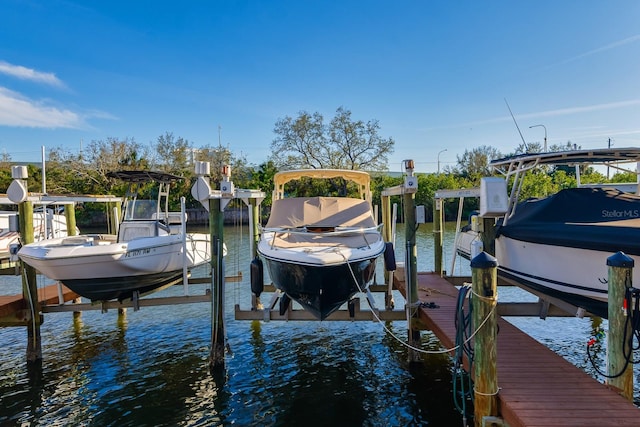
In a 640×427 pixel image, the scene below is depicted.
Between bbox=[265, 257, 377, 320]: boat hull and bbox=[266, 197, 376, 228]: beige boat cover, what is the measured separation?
1239mm

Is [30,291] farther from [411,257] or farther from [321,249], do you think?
[411,257]

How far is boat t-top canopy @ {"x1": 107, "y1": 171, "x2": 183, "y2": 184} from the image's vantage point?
30.9 ft

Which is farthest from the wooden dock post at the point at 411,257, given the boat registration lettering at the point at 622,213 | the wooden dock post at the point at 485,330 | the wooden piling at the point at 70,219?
the wooden piling at the point at 70,219

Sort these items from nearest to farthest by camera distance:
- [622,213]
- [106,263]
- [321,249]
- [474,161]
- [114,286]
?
[622,213] → [321,249] → [106,263] → [114,286] → [474,161]

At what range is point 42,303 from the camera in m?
8.55

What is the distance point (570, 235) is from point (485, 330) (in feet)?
8.38

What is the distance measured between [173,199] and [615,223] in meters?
38.3

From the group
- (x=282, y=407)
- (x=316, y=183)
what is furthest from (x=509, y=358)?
(x=316, y=183)

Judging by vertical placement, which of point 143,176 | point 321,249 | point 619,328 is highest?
point 143,176

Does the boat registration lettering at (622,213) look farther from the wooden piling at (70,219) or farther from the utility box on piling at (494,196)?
the wooden piling at (70,219)

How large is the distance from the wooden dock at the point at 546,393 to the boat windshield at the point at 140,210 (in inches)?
268

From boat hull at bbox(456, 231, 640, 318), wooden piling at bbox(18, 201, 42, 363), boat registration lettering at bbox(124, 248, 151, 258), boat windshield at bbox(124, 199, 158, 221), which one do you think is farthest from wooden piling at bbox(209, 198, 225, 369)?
boat hull at bbox(456, 231, 640, 318)

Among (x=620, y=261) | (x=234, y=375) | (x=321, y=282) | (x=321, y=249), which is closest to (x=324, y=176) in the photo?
(x=321, y=249)

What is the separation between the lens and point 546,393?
14.4 ft
